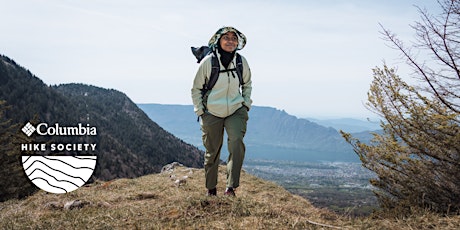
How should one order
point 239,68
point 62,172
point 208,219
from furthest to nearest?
point 62,172 → point 239,68 → point 208,219

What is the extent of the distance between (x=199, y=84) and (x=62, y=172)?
4.77 metres

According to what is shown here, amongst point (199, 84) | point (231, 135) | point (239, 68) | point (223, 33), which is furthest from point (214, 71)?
point (231, 135)

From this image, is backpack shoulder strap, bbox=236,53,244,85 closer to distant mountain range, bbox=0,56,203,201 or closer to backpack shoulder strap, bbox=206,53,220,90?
backpack shoulder strap, bbox=206,53,220,90

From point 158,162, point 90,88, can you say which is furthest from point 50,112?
point 90,88

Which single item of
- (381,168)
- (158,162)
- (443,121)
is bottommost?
(158,162)

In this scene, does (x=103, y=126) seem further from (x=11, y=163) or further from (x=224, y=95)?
(x=224, y=95)

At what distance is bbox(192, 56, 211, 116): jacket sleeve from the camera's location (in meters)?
5.21

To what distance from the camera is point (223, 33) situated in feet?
17.2

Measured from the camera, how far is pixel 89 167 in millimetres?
Result: 8500

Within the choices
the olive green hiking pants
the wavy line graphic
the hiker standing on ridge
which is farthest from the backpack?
the wavy line graphic

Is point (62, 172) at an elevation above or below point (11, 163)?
above

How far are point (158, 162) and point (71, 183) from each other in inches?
3209

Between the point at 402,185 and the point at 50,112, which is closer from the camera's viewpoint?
the point at 402,185

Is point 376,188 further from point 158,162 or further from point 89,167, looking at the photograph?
point 158,162
